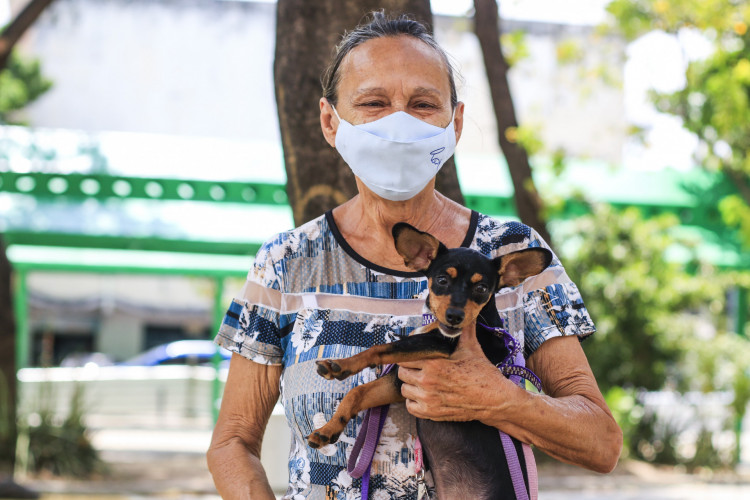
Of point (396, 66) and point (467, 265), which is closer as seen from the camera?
point (467, 265)

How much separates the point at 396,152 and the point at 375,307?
17.1 inches

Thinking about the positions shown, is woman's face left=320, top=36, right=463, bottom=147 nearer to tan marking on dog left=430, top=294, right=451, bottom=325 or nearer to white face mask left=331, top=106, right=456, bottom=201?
white face mask left=331, top=106, right=456, bottom=201

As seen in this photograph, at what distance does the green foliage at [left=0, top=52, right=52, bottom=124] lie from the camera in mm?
21844

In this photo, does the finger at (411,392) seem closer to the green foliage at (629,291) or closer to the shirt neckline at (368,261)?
the shirt neckline at (368,261)

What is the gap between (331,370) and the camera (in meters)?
2.13

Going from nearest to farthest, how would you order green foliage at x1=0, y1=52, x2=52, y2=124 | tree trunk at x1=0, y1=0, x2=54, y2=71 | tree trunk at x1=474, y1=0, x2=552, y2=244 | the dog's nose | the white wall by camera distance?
the dog's nose < tree trunk at x1=474, y1=0, x2=552, y2=244 < tree trunk at x1=0, y1=0, x2=54, y2=71 < green foliage at x1=0, y1=52, x2=52, y2=124 < the white wall

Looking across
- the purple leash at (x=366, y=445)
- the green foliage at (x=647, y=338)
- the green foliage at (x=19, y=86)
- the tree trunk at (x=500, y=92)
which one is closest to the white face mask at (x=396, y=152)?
the purple leash at (x=366, y=445)

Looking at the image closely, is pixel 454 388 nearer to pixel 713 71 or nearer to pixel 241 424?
pixel 241 424

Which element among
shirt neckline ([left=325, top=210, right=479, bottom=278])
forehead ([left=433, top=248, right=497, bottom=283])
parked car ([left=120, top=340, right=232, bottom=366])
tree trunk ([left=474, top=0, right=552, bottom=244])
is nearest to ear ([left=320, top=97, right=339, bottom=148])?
shirt neckline ([left=325, top=210, right=479, bottom=278])

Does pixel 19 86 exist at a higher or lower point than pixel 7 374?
higher

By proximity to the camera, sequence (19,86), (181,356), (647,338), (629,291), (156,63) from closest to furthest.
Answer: (629,291)
(647,338)
(19,86)
(156,63)
(181,356)

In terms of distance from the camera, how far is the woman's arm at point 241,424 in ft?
Answer: 8.02

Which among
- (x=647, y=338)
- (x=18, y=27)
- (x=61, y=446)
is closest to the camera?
(x=18, y=27)

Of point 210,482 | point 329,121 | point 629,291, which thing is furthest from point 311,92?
point 629,291
